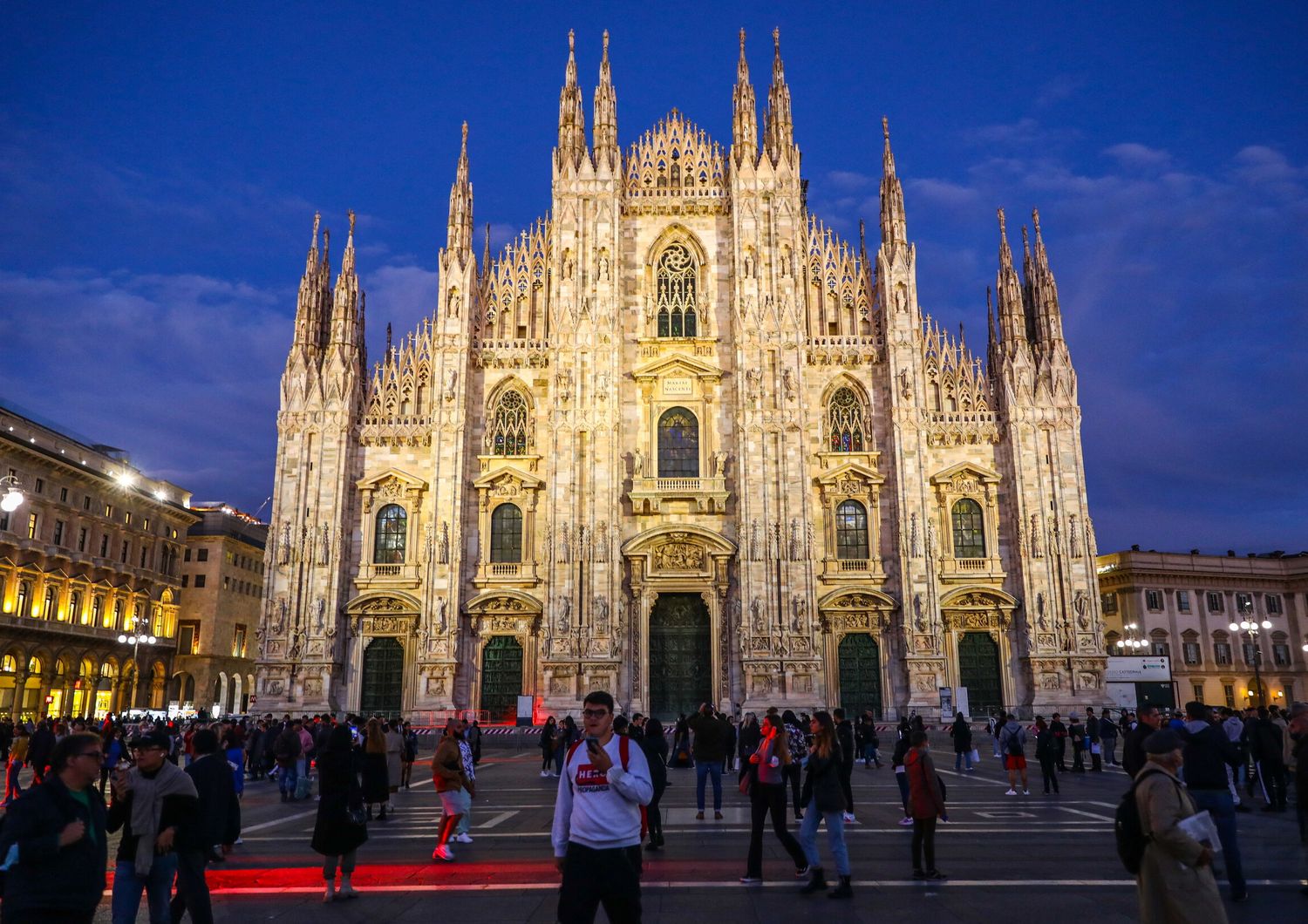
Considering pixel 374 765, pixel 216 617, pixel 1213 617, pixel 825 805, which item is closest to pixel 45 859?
pixel 825 805

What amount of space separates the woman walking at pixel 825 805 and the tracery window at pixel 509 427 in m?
29.7

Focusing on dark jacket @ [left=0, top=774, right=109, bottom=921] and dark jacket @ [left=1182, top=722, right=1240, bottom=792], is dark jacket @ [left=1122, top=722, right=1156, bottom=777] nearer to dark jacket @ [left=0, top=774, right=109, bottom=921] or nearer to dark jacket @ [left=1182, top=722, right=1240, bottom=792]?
dark jacket @ [left=1182, top=722, right=1240, bottom=792]

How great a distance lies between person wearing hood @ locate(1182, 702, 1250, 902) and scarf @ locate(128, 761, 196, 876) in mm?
8832

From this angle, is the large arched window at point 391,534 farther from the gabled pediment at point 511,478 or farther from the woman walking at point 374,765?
the woman walking at point 374,765

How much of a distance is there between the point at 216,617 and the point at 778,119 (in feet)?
158

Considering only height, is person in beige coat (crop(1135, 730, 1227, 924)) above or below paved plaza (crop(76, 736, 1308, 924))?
above

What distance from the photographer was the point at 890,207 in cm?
4062

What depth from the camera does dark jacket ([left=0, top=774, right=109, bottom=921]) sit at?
5.32 m

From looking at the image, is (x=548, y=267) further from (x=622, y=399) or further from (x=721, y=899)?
(x=721, y=899)

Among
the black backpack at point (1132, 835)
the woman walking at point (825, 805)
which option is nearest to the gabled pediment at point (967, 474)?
the woman walking at point (825, 805)

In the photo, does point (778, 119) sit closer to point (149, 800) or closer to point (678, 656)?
point (678, 656)

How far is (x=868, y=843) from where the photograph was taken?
13.2 meters

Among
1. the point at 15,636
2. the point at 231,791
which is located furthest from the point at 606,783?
the point at 15,636

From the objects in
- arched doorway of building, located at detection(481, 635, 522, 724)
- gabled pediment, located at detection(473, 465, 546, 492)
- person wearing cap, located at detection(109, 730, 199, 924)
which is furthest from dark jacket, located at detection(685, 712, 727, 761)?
gabled pediment, located at detection(473, 465, 546, 492)
